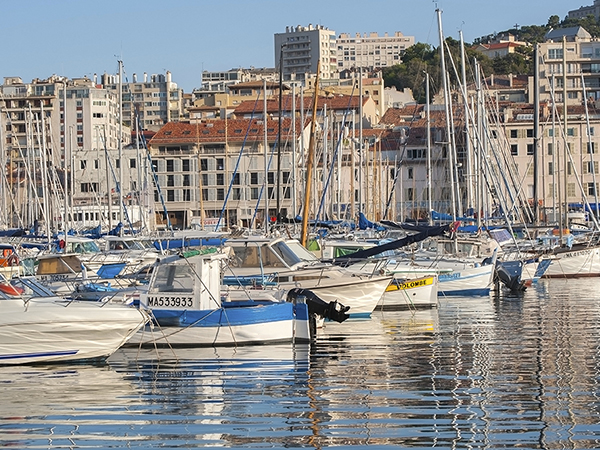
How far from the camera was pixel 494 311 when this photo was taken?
31453 mm

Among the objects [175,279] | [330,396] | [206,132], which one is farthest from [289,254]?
[206,132]

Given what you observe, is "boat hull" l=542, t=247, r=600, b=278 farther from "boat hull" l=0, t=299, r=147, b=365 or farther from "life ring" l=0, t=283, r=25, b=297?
"life ring" l=0, t=283, r=25, b=297

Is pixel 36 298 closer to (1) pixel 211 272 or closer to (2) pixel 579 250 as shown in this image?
(1) pixel 211 272

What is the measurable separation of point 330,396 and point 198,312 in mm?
6122

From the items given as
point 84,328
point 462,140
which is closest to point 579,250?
point 462,140

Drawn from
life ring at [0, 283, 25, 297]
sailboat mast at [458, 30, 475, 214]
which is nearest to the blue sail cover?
sailboat mast at [458, 30, 475, 214]

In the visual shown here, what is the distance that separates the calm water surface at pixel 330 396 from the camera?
12836 mm

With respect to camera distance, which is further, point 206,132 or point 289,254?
point 206,132

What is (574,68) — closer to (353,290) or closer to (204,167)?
(204,167)

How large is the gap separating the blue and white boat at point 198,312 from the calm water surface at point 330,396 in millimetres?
352

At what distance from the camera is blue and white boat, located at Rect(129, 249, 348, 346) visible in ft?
70.1

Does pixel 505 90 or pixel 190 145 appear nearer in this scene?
pixel 190 145

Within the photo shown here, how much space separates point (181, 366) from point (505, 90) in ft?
360

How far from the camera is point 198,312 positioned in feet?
70.2
